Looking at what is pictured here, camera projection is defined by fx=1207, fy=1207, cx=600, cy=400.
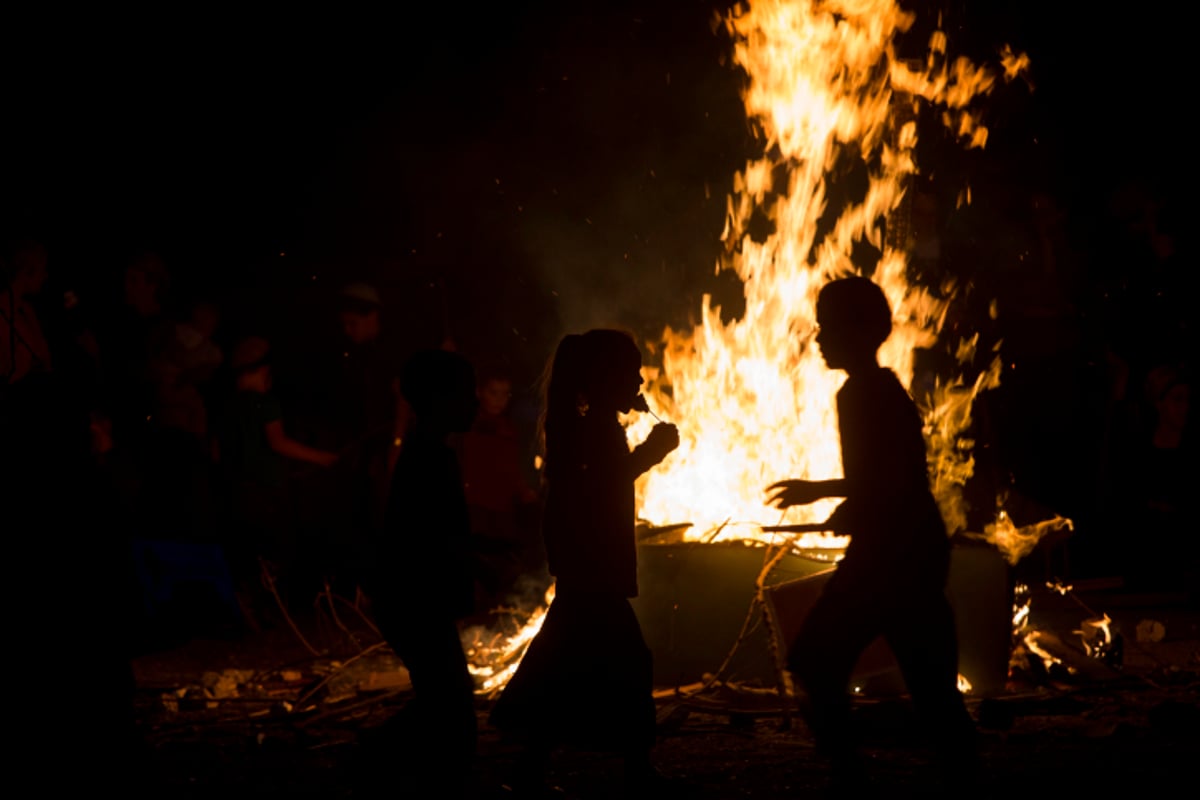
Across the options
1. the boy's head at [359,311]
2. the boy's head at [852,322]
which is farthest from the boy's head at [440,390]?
the boy's head at [359,311]

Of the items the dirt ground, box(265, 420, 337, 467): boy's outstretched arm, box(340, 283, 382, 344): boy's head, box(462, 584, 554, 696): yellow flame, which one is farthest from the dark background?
the dirt ground

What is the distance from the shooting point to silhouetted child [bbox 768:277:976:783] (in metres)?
4.11

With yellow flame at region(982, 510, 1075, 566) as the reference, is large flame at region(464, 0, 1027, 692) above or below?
above

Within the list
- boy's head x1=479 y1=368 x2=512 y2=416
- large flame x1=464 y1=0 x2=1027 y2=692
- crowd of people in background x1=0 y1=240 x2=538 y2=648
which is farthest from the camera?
boy's head x1=479 y1=368 x2=512 y2=416

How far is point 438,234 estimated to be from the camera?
1256cm

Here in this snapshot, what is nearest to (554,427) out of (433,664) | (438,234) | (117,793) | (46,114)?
(433,664)

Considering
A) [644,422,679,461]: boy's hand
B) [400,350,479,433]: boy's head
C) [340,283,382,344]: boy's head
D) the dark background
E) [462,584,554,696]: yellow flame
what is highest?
the dark background

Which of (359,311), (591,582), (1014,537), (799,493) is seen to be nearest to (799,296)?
(1014,537)

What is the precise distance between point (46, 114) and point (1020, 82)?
9.38 m

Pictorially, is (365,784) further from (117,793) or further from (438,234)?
(438,234)

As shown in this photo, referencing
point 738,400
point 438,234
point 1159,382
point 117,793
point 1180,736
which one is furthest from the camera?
point 438,234

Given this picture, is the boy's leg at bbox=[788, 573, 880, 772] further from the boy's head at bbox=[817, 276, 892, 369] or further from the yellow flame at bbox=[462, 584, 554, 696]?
the yellow flame at bbox=[462, 584, 554, 696]

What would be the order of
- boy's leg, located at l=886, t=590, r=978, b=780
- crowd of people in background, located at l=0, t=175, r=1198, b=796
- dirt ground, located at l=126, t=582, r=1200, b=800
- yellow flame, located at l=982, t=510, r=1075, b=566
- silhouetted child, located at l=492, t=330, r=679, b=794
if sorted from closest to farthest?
boy's leg, located at l=886, t=590, r=978, b=780 → silhouetted child, located at l=492, t=330, r=679, b=794 → dirt ground, located at l=126, t=582, r=1200, b=800 → yellow flame, located at l=982, t=510, r=1075, b=566 → crowd of people in background, located at l=0, t=175, r=1198, b=796

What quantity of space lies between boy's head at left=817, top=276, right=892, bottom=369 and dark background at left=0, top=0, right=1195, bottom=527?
22.2 ft
